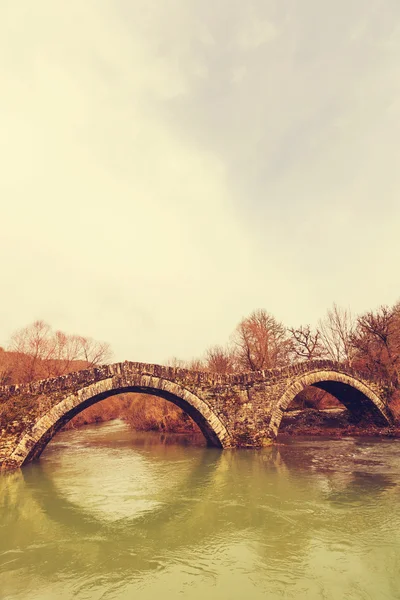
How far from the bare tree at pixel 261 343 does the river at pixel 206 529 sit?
1550 centimetres

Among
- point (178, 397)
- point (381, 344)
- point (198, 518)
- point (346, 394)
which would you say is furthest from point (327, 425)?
point (198, 518)

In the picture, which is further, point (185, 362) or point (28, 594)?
point (185, 362)

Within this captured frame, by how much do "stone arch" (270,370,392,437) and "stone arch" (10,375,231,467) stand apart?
2.80 m

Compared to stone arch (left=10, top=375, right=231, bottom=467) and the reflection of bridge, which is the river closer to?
stone arch (left=10, top=375, right=231, bottom=467)

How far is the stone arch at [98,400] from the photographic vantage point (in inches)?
497

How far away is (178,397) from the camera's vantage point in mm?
14430

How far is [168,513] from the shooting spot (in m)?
8.34

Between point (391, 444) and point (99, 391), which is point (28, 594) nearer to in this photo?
point (99, 391)

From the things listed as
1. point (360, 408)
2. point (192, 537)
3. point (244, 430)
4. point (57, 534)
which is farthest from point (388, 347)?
point (57, 534)

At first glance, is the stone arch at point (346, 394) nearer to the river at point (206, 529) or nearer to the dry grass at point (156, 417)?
the river at point (206, 529)

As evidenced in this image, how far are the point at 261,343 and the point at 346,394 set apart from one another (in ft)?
33.9

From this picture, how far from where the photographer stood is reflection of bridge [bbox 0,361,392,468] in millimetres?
12641

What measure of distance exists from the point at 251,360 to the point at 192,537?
22.9 metres

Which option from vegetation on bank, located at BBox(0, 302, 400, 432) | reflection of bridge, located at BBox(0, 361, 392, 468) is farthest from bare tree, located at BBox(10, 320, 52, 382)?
reflection of bridge, located at BBox(0, 361, 392, 468)
